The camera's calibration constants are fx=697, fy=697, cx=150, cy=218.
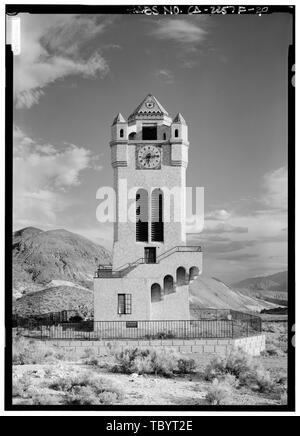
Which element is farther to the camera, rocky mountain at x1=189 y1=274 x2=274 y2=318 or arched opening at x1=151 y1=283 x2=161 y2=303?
rocky mountain at x1=189 y1=274 x2=274 y2=318

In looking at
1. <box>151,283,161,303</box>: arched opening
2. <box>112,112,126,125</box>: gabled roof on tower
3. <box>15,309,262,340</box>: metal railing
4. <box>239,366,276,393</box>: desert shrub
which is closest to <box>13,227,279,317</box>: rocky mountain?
<box>15,309,262,340</box>: metal railing

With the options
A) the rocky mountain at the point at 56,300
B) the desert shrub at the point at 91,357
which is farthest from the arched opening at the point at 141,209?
the rocky mountain at the point at 56,300

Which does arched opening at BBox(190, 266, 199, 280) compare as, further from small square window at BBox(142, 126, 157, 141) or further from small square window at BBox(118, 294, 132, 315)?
small square window at BBox(142, 126, 157, 141)

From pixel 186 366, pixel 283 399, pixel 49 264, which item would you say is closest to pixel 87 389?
pixel 186 366

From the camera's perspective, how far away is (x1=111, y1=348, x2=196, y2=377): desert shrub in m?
10.5

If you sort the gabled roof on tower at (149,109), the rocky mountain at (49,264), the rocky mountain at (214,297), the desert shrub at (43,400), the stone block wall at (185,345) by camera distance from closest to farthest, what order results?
the desert shrub at (43,400)
the gabled roof on tower at (149,109)
the stone block wall at (185,345)
the rocky mountain at (214,297)
the rocky mountain at (49,264)

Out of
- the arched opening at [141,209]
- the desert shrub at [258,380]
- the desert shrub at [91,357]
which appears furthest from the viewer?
the arched opening at [141,209]

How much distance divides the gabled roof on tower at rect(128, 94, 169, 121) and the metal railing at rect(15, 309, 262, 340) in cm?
350

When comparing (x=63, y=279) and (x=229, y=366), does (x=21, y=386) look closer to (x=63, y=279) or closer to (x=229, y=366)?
(x=229, y=366)

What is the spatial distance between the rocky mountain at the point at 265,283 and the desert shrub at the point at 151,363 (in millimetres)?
1764

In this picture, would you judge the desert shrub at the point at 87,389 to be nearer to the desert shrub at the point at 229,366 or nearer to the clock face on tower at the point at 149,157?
the desert shrub at the point at 229,366

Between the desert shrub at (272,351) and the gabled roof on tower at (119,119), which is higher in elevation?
the gabled roof on tower at (119,119)

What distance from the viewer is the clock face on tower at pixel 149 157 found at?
12.2 meters

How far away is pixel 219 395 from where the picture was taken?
9.70 m
